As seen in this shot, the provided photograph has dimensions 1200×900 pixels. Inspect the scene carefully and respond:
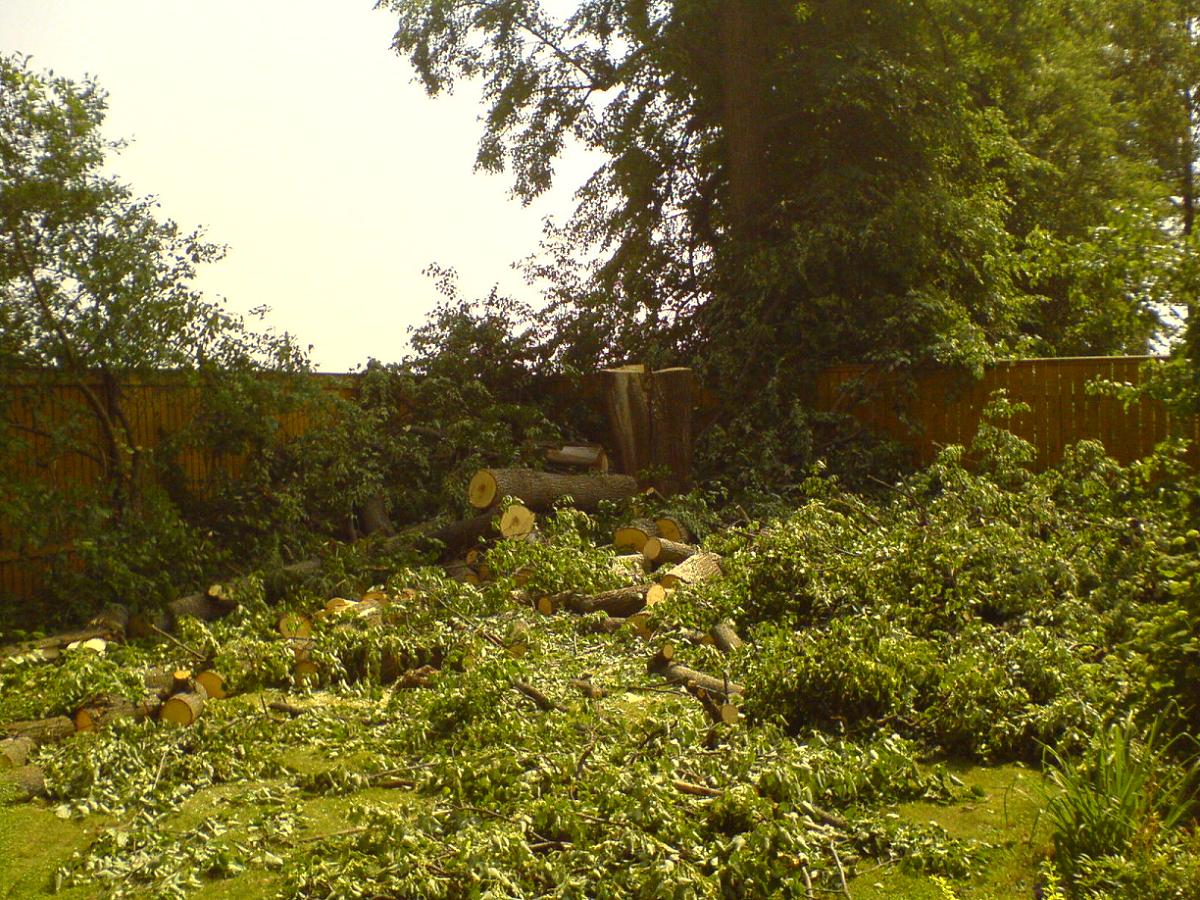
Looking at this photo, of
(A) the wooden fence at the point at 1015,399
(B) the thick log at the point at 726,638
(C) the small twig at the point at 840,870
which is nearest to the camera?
(C) the small twig at the point at 840,870

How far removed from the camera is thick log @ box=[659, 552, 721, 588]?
9.12 m

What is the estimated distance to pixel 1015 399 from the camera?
45.0ft

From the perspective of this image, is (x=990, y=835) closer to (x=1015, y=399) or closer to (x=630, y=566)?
(x=630, y=566)

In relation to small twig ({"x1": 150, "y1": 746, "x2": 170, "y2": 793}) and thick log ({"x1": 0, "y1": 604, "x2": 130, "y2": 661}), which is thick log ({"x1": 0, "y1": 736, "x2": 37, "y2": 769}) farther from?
thick log ({"x1": 0, "y1": 604, "x2": 130, "y2": 661})

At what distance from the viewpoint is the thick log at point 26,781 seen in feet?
18.8

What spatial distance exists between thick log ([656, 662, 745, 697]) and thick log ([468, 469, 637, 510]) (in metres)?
4.41

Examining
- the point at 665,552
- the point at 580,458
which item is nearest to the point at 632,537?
the point at 665,552

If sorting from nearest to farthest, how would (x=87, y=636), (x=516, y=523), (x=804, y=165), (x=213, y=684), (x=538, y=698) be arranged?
(x=538, y=698), (x=213, y=684), (x=87, y=636), (x=516, y=523), (x=804, y=165)

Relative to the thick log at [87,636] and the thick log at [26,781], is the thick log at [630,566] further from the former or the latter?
the thick log at [26,781]

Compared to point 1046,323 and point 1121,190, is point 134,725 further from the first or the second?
point 1121,190

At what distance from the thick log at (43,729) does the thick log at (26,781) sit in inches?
23.6

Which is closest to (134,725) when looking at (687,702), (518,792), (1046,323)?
(518,792)

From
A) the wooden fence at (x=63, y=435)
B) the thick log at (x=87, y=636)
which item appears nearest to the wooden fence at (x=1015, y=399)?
the wooden fence at (x=63, y=435)

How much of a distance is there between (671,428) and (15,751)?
8.39 metres
